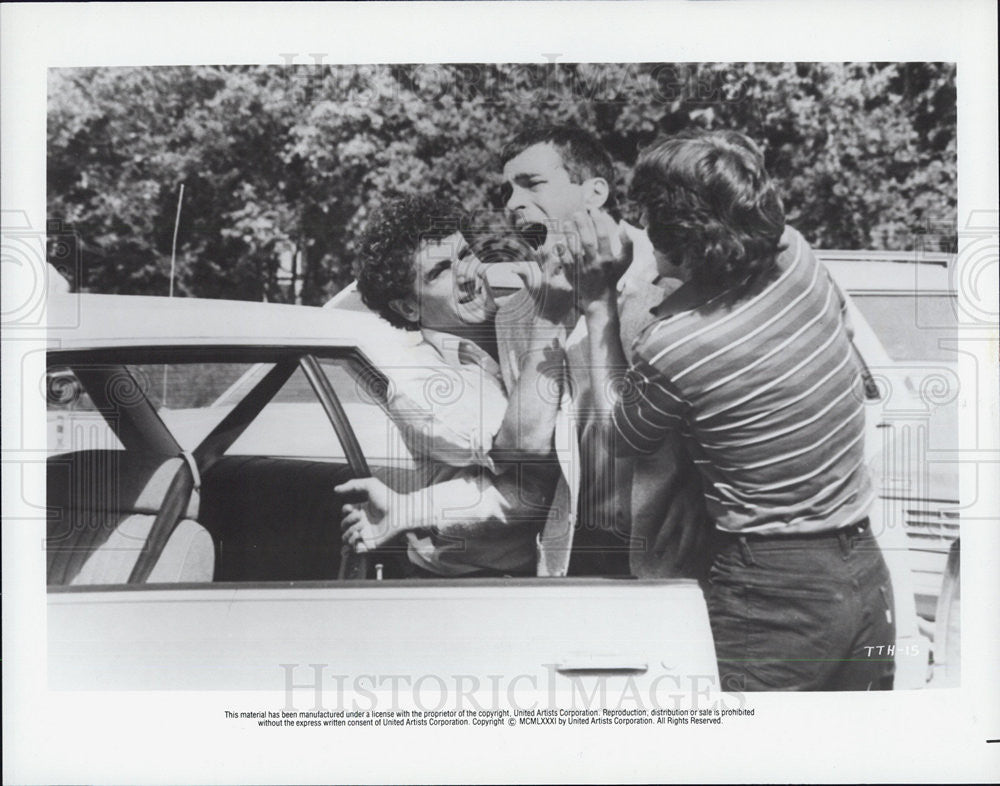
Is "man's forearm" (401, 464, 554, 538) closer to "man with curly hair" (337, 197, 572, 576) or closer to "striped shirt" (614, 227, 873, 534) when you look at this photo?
"man with curly hair" (337, 197, 572, 576)

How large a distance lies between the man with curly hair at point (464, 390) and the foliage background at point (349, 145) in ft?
0.45

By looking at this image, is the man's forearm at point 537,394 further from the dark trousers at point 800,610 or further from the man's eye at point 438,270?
the dark trousers at point 800,610

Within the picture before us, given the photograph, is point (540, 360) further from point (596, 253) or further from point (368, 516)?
point (368, 516)

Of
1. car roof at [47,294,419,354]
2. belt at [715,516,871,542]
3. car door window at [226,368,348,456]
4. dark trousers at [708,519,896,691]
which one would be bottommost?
dark trousers at [708,519,896,691]

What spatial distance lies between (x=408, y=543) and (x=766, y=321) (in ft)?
4.40

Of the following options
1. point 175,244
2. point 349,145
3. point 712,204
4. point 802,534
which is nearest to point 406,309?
point 349,145

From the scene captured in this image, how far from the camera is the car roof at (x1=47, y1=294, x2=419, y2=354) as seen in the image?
296 cm

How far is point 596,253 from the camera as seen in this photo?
119 inches

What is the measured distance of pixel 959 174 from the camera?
3152mm

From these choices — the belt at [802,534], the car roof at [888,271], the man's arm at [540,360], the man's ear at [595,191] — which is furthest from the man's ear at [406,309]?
the car roof at [888,271]

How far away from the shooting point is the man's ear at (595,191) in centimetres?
302

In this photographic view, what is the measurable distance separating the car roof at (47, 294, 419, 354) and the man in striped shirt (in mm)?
778

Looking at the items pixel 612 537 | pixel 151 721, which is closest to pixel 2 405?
pixel 151 721

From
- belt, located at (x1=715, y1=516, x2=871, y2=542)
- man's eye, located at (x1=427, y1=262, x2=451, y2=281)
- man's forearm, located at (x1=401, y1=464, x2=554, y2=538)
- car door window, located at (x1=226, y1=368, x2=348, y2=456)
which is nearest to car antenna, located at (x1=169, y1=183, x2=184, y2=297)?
car door window, located at (x1=226, y1=368, x2=348, y2=456)
